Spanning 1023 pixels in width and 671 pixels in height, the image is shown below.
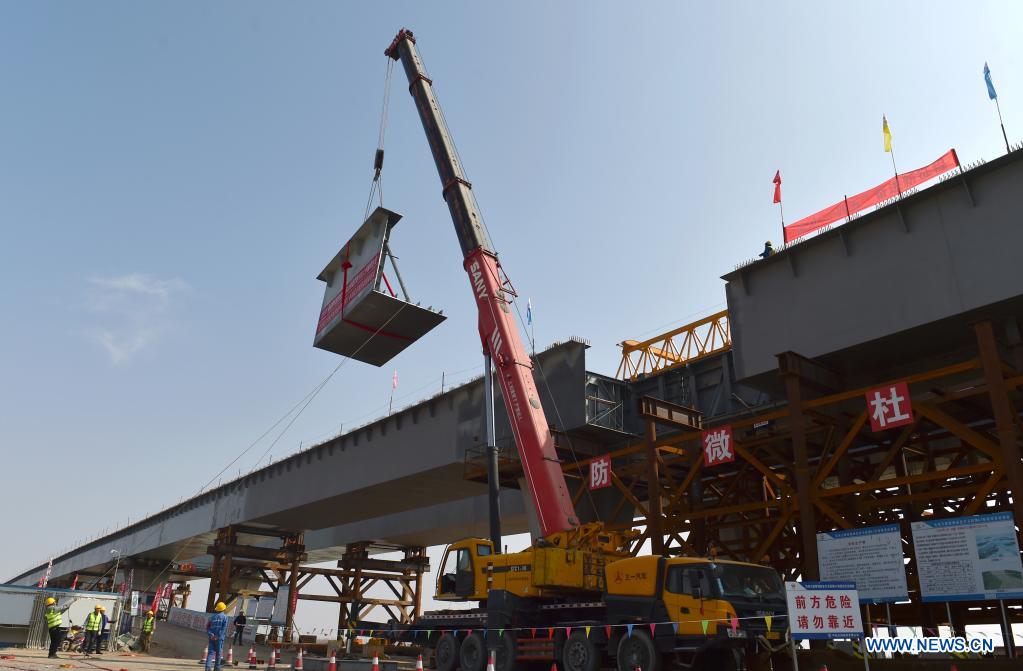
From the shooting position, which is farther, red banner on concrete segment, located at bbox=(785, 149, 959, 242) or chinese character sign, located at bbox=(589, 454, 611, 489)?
chinese character sign, located at bbox=(589, 454, 611, 489)

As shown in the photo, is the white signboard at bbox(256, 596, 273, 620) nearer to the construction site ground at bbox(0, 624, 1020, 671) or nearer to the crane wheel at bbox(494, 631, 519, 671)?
the construction site ground at bbox(0, 624, 1020, 671)

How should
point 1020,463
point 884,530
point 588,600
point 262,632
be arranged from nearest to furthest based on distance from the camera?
point 1020,463
point 884,530
point 588,600
point 262,632

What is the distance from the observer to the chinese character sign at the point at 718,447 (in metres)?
21.1

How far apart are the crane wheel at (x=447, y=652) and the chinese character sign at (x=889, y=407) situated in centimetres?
1121

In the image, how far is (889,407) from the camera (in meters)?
17.5

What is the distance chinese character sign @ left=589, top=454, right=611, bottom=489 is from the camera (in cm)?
2414

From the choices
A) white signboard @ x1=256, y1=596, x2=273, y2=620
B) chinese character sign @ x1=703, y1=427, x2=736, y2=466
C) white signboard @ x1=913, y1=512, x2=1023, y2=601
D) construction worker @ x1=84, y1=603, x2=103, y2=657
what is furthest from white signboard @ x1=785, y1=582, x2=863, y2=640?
white signboard @ x1=256, y1=596, x2=273, y2=620

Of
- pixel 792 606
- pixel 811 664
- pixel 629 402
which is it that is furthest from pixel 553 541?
pixel 629 402

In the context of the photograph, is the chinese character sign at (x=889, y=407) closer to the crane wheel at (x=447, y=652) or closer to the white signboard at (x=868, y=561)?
the white signboard at (x=868, y=561)

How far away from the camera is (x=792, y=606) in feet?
36.6

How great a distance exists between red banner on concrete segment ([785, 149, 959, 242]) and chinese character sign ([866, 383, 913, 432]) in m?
5.26

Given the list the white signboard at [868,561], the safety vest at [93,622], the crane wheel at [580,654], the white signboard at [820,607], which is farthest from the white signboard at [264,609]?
the white signboard at [820,607]

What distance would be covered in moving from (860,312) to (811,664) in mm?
9450

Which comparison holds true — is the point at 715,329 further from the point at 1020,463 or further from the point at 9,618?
the point at 9,618
